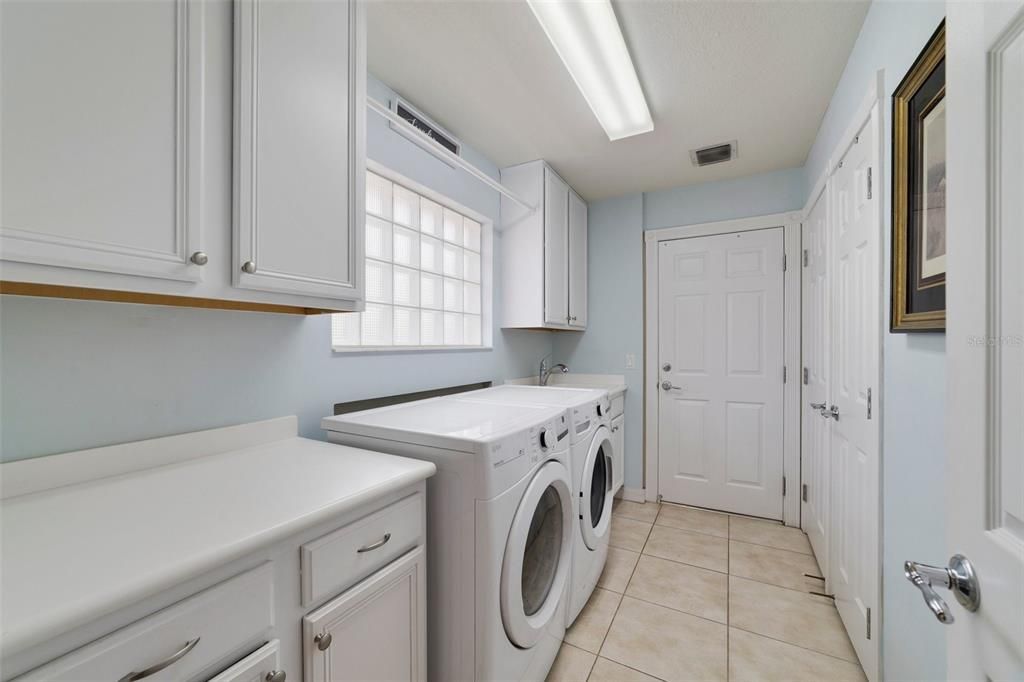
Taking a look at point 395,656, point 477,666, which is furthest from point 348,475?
point 477,666

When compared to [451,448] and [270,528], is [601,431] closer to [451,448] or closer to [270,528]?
[451,448]

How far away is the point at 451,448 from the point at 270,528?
1.66 feet

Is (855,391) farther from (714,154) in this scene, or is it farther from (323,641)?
(323,641)

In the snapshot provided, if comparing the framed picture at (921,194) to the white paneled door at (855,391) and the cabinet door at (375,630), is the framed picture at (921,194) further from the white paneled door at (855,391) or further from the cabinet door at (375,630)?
the cabinet door at (375,630)

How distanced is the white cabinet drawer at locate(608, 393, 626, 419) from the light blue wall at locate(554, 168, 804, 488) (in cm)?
6

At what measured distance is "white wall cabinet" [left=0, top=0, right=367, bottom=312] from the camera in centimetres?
68

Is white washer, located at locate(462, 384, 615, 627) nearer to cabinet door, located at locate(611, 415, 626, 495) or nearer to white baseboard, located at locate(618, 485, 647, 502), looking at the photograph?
cabinet door, located at locate(611, 415, 626, 495)

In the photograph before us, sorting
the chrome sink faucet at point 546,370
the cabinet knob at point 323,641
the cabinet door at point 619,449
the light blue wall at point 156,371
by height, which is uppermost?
the light blue wall at point 156,371

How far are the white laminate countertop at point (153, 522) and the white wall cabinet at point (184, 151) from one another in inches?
17.6

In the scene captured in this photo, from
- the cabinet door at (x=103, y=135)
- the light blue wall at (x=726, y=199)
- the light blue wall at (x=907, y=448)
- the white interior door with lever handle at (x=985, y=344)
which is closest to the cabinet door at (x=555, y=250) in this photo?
the light blue wall at (x=726, y=199)

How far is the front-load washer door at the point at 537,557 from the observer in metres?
1.18

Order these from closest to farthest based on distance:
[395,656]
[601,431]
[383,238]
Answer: [395,656], [383,238], [601,431]

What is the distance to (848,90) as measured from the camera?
1.64 metres

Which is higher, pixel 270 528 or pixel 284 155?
pixel 284 155
